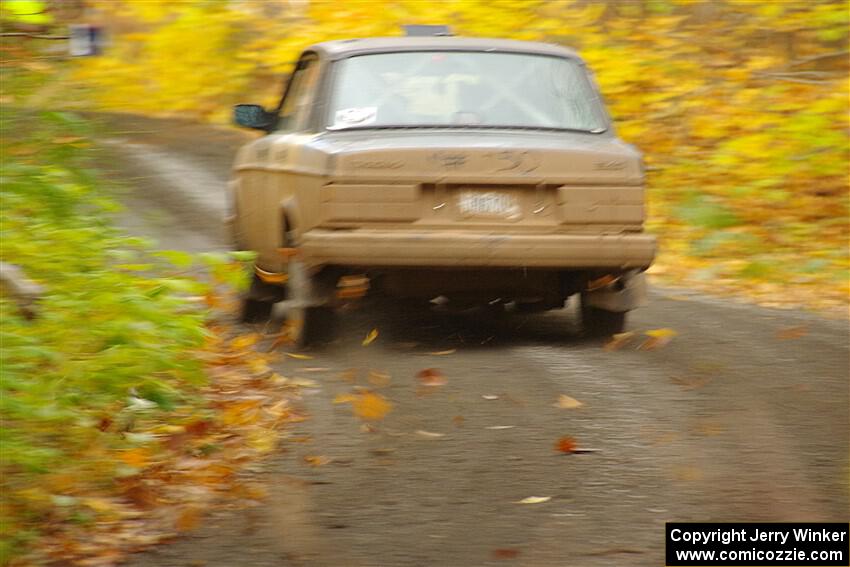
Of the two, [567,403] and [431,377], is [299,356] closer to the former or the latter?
[431,377]

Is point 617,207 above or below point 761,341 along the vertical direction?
above

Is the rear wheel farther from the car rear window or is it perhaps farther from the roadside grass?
the car rear window

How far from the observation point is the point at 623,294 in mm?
8195

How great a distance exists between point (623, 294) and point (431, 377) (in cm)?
157

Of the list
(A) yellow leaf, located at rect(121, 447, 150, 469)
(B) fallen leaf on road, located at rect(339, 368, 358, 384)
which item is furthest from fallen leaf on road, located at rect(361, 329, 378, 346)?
(A) yellow leaf, located at rect(121, 447, 150, 469)

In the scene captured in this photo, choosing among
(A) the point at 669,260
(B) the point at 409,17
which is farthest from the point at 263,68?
(A) the point at 669,260

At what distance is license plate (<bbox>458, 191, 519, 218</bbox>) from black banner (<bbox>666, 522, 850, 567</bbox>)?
129 inches

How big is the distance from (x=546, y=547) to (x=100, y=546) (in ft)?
4.53

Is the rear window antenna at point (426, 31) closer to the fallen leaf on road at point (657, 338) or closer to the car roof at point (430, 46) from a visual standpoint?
the car roof at point (430, 46)

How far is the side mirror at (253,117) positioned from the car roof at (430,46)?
32.5 inches

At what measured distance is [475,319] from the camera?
9.38 metres

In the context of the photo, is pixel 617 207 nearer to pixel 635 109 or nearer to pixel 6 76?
pixel 6 76

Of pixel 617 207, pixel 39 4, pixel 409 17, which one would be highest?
pixel 39 4

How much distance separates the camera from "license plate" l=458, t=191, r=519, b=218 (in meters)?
7.57
